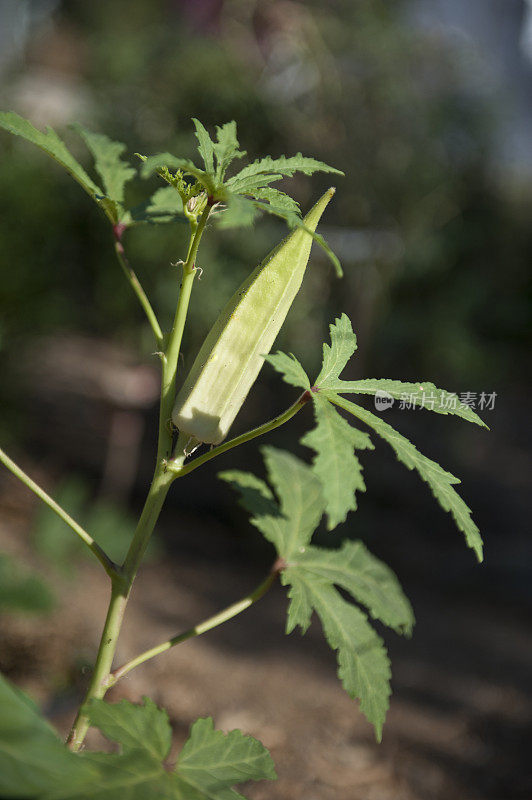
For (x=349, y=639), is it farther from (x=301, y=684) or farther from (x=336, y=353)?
(x=301, y=684)

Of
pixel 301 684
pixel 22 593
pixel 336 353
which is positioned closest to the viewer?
pixel 336 353

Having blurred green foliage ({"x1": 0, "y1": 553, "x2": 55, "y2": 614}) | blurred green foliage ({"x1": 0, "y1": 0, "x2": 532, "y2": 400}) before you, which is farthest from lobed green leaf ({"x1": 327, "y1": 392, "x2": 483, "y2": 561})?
blurred green foliage ({"x1": 0, "y1": 0, "x2": 532, "y2": 400})

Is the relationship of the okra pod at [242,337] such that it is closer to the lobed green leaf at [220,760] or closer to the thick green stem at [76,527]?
the thick green stem at [76,527]

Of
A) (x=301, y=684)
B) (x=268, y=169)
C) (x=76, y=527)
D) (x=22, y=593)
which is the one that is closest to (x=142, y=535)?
(x=76, y=527)

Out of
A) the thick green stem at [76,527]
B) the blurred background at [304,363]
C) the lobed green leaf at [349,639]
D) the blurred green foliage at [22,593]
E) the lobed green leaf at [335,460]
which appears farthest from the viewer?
the blurred background at [304,363]

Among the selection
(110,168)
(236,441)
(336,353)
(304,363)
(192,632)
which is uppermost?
(304,363)

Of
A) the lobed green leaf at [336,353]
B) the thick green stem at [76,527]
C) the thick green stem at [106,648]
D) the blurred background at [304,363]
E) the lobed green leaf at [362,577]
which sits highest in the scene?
the blurred background at [304,363]

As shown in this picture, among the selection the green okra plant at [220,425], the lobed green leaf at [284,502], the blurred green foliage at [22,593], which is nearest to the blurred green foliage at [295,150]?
the blurred green foliage at [22,593]

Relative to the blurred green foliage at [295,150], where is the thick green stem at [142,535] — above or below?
below

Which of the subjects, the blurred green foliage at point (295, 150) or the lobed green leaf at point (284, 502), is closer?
the lobed green leaf at point (284, 502)
